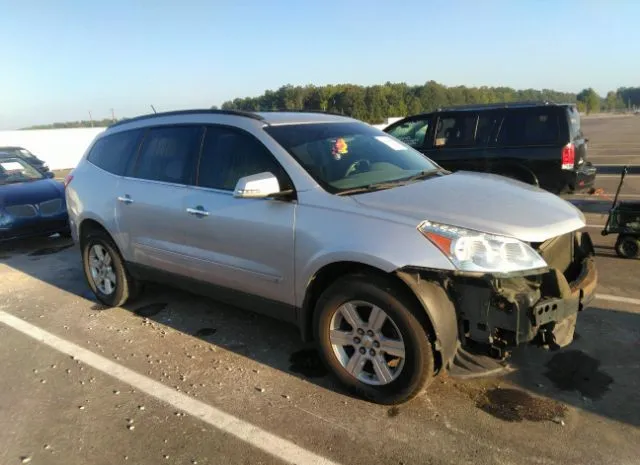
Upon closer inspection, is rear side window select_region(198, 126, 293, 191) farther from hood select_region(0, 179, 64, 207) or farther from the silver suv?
hood select_region(0, 179, 64, 207)

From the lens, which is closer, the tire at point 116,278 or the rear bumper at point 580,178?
the tire at point 116,278

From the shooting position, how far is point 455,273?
286 cm

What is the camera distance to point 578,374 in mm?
3537

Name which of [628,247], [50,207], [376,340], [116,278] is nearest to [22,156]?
[50,207]

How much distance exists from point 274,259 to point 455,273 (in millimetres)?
1293

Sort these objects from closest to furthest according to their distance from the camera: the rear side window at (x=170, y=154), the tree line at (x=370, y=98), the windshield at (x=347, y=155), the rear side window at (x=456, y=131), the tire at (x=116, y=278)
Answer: the windshield at (x=347, y=155) → the rear side window at (x=170, y=154) → the tire at (x=116, y=278) → the rear side window at (x=456, y=131) → the tree line at (x=370, y=98)

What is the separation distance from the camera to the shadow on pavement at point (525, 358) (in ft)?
Result: 10.5

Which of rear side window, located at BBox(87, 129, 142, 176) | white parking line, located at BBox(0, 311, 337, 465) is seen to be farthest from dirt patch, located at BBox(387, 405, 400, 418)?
rear side window, located at BBox(87, 129, 142, 176)

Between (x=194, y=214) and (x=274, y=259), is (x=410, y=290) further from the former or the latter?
(x=194, y=214)

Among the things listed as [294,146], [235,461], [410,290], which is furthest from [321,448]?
[294,146]

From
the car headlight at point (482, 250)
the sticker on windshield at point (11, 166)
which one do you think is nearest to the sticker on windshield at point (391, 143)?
the car headlight at point (482, 250)

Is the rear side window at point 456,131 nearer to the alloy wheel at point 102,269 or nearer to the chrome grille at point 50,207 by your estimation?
→ the alloy wheel at point 102,269

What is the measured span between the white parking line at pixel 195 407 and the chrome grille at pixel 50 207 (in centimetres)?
389

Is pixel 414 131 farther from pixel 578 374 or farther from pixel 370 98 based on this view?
pixel 370 98
